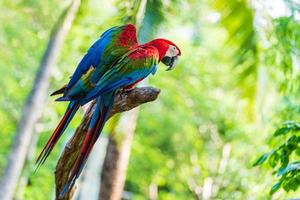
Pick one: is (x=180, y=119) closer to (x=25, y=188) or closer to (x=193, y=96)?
(x=193, y=96)

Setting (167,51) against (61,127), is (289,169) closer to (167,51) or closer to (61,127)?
(167,51)

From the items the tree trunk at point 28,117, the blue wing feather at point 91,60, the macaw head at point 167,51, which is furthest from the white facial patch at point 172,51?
the tree trunk at point 28,117

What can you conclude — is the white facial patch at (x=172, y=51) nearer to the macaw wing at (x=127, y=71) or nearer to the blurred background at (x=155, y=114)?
the macaw wing at (x=127, y=71)

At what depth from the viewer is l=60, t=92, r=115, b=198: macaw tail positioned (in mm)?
1977

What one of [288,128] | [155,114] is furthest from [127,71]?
[155,114]

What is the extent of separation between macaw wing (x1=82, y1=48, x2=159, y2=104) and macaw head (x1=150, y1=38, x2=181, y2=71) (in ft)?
0.27

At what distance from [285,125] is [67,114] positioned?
0.81 meters

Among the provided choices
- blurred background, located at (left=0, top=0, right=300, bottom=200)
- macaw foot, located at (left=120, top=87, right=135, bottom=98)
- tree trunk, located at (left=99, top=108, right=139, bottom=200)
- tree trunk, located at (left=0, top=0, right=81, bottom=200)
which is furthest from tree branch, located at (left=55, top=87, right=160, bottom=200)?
tree trunk, located at (left=0, top=0, right=81, bottom=200)

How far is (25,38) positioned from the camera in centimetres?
815

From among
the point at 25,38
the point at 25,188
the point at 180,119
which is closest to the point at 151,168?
the point at 180,119

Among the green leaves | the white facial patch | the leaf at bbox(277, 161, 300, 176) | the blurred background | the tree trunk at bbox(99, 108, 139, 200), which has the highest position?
the blurred background

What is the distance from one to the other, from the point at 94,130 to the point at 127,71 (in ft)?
0.75

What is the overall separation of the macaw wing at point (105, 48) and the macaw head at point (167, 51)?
90 millimetres

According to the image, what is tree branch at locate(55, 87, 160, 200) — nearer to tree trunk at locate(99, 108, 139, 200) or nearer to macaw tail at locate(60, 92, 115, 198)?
macaw tail at locate(60, 92, 115, 198)
